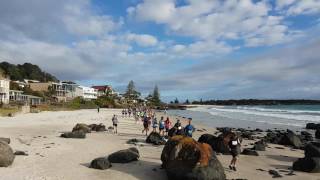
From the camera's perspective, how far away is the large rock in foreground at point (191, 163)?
13.3m

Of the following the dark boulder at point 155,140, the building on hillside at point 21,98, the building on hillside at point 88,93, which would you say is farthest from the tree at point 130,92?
the dark boulder at point 155,140

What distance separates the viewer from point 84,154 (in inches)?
747

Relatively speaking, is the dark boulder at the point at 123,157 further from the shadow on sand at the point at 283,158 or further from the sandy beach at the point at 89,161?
the shadow on sand at the point at 283,158

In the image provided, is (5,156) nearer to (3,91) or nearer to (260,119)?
(260,119)

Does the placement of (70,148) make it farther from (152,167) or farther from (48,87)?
(48,87)

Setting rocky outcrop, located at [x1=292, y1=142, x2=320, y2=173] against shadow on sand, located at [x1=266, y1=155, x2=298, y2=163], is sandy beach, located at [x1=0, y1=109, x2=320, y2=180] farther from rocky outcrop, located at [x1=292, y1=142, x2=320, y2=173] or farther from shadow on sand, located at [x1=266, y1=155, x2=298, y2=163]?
rocky outcrop, located at [x1=292, y1=142, x2=320, y2=173]

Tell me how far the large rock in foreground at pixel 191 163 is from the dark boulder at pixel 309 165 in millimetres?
5065

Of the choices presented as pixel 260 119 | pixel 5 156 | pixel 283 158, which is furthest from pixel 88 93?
pixel 5 156

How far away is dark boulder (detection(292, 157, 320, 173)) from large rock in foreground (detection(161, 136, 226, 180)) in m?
5.06

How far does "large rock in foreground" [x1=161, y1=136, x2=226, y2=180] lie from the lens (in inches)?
525

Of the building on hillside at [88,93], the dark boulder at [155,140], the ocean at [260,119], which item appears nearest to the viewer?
the dark boulder at [155,140]

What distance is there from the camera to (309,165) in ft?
55.8

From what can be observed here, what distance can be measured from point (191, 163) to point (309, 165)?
6331 millimetres

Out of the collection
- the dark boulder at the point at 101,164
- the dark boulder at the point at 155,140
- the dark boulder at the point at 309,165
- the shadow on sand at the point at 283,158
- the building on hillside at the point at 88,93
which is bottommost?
the shadow on sand at the point at 283,158
